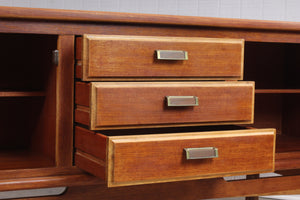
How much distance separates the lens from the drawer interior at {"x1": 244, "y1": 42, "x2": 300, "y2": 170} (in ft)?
6.50

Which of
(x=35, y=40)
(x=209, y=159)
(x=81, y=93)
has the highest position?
(x=35, y=40)

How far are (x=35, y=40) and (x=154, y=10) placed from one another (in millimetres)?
689

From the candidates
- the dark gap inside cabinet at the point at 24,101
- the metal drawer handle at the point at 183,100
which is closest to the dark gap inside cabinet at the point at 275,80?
the metal drawer handle at the point at 183,100

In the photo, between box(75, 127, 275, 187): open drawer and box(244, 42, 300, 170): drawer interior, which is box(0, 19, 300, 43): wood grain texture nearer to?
box(75, 127, 275, 187): open drawer

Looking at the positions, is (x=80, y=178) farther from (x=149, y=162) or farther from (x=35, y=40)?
(x=35, y=40)

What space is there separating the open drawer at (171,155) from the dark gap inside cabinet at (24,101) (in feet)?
0.67

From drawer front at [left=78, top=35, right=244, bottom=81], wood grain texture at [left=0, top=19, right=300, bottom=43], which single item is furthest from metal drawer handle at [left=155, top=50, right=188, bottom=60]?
wood grain texture at [left=0, top=19, right=300, bottom=43]

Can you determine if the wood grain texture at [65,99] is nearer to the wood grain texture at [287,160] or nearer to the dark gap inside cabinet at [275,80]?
the wood grain texture at [287,160]

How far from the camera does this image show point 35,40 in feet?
5.10

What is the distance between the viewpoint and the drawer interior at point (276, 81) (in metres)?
1.98

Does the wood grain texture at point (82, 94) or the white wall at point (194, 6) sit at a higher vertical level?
the white wall at point (194, 6)

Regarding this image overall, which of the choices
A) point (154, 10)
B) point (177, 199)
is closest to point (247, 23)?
point (177, 199)

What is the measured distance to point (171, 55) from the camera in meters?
1.33

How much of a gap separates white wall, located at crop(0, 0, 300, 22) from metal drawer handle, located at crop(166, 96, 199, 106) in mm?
847
